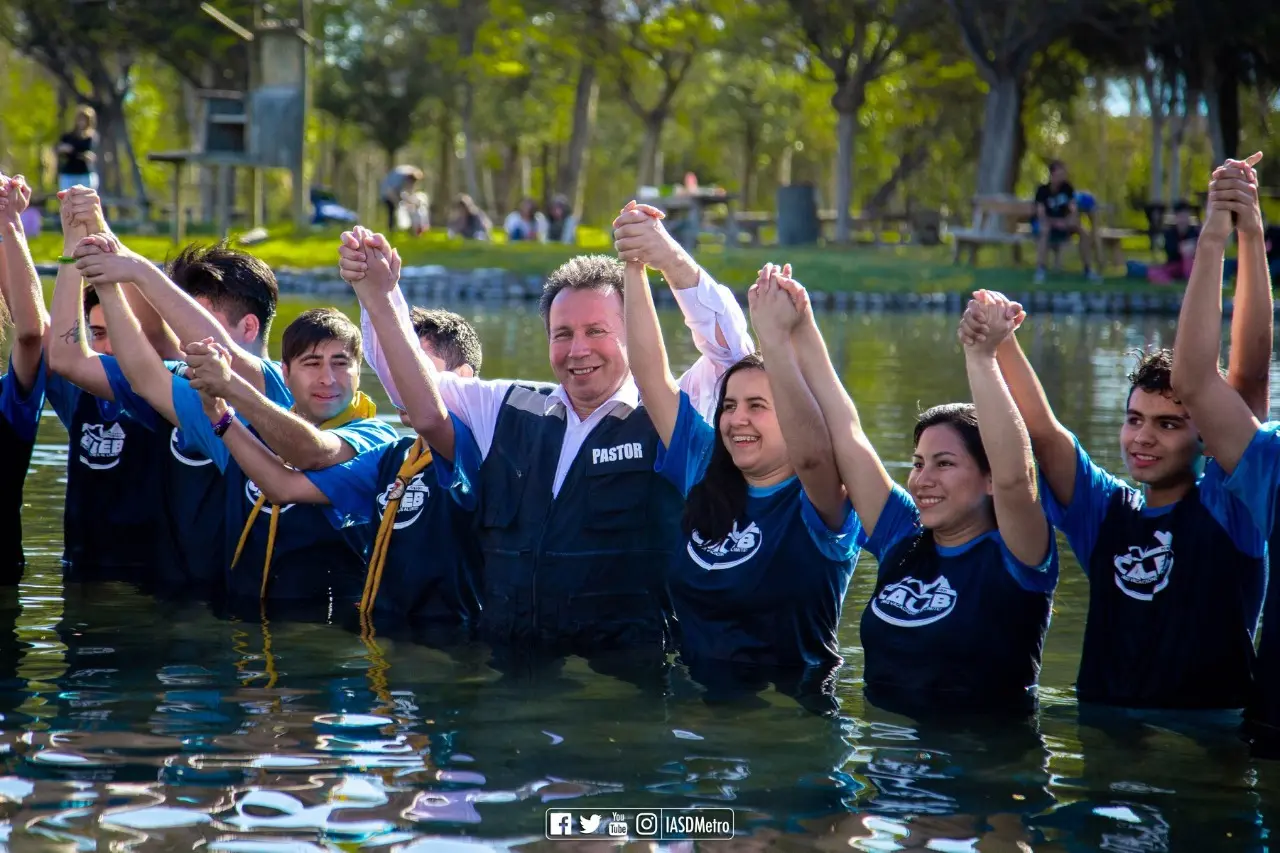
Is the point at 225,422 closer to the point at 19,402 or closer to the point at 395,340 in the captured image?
the point at 395,340

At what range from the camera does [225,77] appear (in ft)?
139

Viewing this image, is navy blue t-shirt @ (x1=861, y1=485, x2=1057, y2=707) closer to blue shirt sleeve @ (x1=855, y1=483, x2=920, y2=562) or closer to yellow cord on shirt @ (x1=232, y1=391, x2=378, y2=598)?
blue shirt sleeve @ (x1=855, y1=483, x2=920, y2=562)

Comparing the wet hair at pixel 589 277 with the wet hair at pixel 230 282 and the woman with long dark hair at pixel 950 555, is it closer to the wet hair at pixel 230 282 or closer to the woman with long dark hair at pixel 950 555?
the woman with long dark hair at pixel 950 555

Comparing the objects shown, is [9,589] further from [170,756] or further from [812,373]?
[812,373]

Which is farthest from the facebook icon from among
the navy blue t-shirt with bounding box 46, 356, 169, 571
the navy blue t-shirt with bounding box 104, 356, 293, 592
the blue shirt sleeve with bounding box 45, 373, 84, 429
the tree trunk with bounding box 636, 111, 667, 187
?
the tree trunk with bounding box 636, 111, 667, 187

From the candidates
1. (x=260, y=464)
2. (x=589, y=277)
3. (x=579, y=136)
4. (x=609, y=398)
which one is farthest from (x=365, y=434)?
(x=579, y=136)

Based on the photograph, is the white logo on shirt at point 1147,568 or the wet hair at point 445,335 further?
the wet hair at point 445,335

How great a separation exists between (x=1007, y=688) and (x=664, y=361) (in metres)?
1.63

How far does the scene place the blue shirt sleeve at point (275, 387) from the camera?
22.6 feet

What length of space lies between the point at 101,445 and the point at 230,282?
1091mm

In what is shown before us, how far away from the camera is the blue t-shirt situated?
5.98 m

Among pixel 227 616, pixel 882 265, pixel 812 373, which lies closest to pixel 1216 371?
pixel 812 373

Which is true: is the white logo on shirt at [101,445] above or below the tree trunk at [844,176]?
below

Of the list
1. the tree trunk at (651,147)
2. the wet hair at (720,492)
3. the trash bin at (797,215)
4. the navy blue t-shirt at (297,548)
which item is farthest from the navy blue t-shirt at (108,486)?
the tree trunk at (651,147)
